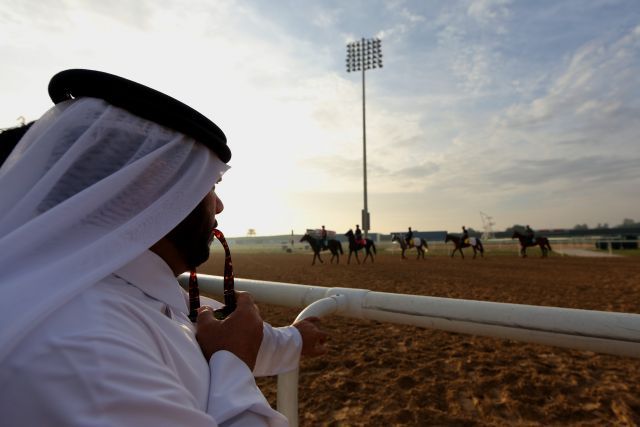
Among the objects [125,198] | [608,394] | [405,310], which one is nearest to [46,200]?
[125,198]

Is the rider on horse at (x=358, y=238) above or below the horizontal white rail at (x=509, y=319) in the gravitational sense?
above

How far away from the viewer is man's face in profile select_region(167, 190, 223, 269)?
93 cm

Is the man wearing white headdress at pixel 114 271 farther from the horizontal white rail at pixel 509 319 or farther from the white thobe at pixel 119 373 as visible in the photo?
the horizontal white rail at pixel 509 319

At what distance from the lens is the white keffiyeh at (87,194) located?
0.61m

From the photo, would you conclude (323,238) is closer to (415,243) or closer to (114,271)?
(415,243)

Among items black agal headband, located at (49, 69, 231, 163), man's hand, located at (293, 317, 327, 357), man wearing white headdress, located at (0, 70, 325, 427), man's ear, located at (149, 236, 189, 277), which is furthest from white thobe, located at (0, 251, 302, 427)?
man's hand, located at (293, 317, 327, 357)

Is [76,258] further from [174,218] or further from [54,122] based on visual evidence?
[54,122]

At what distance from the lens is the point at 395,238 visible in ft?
73.2

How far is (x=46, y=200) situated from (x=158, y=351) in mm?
359

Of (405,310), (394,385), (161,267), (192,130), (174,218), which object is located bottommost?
(394,385)

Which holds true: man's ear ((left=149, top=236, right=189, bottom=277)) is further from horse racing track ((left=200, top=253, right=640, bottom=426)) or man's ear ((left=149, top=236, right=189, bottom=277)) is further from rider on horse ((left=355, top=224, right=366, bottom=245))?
rider on horse ((left=355, top=224, right=366, bottom=245))

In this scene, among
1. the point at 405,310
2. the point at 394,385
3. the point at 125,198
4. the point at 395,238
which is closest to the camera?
the point at 125,198

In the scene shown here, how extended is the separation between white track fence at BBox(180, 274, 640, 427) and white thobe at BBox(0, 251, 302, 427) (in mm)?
531

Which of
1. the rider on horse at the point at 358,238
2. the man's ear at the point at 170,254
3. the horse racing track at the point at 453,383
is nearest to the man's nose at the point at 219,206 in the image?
the man's ear at the point at 170,254
